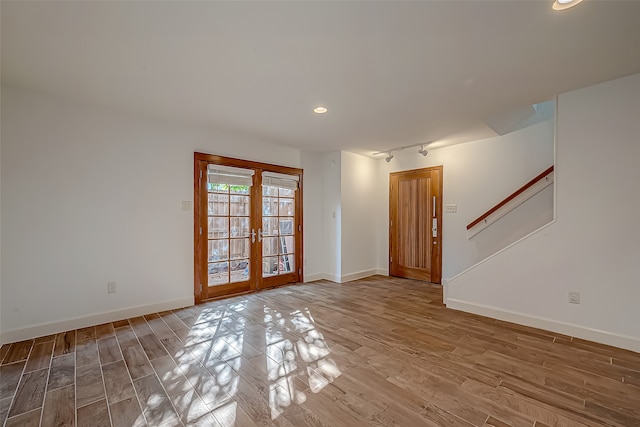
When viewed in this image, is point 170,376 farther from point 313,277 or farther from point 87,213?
point 313,277

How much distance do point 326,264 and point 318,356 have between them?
122 inches

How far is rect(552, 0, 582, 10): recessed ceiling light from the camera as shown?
1663 millimetres

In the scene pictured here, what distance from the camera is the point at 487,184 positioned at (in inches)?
175

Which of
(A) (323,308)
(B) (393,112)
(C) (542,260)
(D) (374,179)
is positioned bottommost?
(A) (323,308)

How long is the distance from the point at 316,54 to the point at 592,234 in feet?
10.3

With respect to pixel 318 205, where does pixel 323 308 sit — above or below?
below

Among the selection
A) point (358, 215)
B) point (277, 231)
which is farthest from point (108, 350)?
point (358, 215)

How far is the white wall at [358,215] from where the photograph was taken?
5277 millimetres

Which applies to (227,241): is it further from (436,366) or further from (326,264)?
(436,366)

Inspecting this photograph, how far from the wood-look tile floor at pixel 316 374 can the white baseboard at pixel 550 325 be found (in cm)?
12

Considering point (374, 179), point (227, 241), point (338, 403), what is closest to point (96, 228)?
point (227, 241)

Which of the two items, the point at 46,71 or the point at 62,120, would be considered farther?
the point at 62,120

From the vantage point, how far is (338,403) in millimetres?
1815

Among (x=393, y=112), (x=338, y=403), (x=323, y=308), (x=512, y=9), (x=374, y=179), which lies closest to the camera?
(x=512, y=9)
